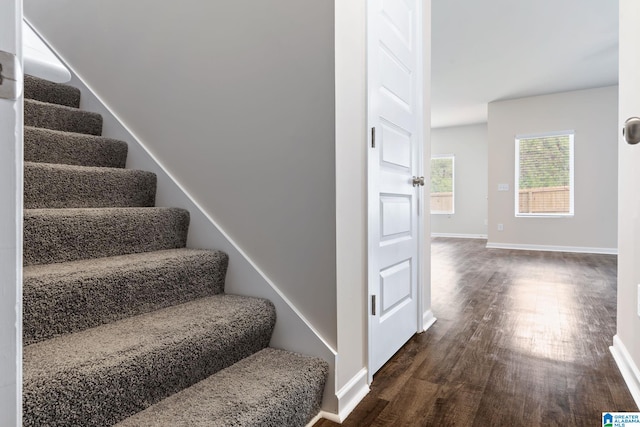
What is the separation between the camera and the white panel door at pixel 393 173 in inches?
64.7

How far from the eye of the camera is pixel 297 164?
1.41 meters

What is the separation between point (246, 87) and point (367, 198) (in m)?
0.69

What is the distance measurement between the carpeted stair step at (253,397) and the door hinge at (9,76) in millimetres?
824

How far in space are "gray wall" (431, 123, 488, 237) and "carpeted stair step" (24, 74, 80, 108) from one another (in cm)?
824

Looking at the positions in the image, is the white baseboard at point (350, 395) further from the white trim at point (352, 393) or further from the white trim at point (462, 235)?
the white trim at point (462, 235)

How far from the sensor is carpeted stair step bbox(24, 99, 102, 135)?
1.82m

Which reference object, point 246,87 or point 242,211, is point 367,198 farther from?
point 246,87

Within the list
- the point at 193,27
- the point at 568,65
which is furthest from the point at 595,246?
the point at 193,27

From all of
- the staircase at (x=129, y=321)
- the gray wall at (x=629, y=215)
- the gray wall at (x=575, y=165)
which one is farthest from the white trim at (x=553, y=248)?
the staircase at (x=129, y=321)

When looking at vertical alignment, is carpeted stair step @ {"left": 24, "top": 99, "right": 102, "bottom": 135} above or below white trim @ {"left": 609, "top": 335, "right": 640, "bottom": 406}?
above

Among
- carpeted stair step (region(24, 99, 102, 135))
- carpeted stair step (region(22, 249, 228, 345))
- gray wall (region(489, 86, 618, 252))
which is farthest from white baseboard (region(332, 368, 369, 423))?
gray wall (region(489, 86, 618, 252))

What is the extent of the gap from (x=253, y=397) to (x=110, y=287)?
576mm

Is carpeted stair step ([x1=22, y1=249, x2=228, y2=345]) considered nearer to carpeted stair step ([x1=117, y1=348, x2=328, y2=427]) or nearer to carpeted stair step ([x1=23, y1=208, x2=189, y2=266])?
carpeted stair step ([x1=23, y1=208, x2=189, y2=266])

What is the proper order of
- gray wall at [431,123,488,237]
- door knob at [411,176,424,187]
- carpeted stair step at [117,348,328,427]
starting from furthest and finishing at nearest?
gray wall at [431,123,488,237], door knob at [411,176,424,187], carpeted stair step at [117,348,328,427]
